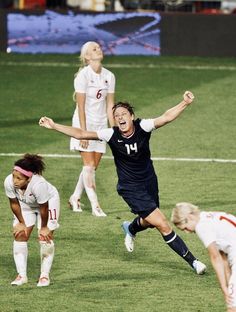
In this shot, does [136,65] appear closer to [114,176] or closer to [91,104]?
[114,176]

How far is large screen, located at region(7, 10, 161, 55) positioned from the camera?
3591cm

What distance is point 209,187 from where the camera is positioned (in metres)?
19.7

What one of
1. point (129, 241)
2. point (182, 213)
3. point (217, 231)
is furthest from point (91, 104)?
point (217, 231)

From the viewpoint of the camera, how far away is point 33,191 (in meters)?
13.6

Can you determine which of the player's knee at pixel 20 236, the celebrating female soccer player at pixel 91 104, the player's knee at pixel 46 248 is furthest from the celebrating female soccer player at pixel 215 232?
the celebrating female soccer player at pixel 91 104

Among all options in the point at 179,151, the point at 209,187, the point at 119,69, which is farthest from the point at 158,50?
the point at 209,187

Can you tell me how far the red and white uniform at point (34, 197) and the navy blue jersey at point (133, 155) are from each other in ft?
3.29

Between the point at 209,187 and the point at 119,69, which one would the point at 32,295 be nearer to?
the point at 209,187

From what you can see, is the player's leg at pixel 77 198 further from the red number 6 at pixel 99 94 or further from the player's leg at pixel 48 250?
the player's leg at pixel 48 250

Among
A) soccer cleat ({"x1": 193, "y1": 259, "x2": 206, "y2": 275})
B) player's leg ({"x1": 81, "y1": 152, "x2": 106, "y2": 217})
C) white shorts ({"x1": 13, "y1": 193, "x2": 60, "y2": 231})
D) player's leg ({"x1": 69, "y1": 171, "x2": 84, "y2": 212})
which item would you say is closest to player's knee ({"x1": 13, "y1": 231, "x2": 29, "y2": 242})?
white shorts ({"x1": 13, "y1": 193, "x2": 60, "y2": 231})

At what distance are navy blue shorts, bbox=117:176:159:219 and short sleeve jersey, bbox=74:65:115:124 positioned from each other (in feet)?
9.87

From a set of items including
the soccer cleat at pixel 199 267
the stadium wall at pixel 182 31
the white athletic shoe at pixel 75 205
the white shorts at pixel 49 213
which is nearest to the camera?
the white shorts at pixel 49 213

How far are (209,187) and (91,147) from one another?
9.09ft

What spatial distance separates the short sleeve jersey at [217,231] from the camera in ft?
37.4
